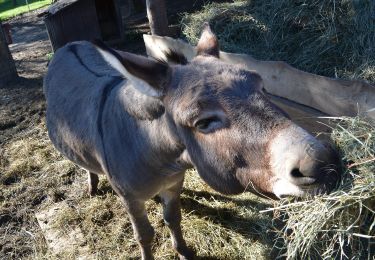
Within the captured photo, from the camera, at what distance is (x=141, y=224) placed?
3.20 meters

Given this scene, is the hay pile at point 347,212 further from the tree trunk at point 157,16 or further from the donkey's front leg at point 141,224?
the tree trunk at point 157,16

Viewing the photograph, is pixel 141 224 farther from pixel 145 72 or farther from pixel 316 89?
pixel 316 89

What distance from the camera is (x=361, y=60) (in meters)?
4.10

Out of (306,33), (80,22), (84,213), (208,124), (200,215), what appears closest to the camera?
(208,124)

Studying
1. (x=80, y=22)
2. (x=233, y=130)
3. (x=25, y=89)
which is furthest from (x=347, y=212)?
(x=80, y=22)

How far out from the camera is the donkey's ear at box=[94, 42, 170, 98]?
7.01 ft

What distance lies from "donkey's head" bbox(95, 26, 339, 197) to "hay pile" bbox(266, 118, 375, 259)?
13 cm

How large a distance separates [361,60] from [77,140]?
3073 mm

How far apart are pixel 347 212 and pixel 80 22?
675cm

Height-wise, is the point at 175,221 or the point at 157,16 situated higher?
the point at 157,16

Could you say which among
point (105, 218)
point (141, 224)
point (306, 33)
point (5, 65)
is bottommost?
point (105, 218)

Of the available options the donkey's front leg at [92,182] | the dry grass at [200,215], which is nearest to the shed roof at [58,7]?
the dry grass at [200,215]

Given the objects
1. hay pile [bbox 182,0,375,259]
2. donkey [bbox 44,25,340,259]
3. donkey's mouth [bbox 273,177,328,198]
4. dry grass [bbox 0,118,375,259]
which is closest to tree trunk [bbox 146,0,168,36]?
hay pile [bbox 182,0,375,259]

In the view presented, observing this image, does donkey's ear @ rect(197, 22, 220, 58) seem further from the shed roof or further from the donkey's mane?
the shed roof
